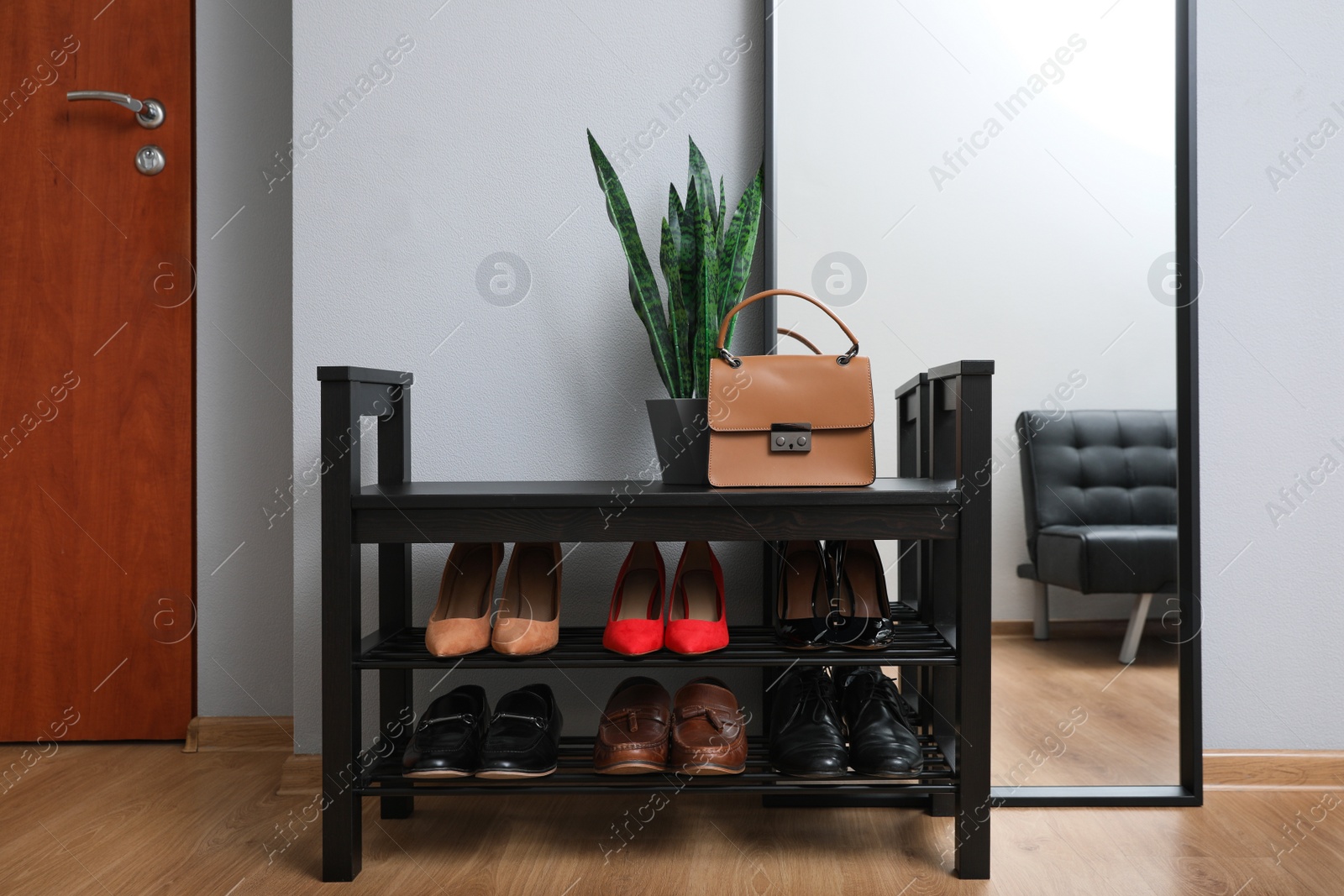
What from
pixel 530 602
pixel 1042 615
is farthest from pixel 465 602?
pixel 1042 615

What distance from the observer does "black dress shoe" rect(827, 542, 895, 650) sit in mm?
1262

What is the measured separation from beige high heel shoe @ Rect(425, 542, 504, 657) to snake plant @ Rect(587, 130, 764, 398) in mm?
423

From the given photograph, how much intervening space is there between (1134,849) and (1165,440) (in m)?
0.71

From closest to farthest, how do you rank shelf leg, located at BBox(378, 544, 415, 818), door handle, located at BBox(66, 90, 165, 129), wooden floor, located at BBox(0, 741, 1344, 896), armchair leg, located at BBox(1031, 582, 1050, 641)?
wooden floor, located at BBox(0, 741, 1344, 896) < shelf leg, located at BBox(378, 544, 415, 818) < armchair leg, located at BBox(1031, 582, 1050, 641) < door handle, located at BBox(66, 90, 165, 129)

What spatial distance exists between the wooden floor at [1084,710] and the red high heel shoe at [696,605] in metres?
0.56

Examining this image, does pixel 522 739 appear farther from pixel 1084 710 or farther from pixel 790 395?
pixel 1084 710

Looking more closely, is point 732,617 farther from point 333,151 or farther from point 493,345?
point 333,151

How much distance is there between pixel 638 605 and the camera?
1366 millimetres

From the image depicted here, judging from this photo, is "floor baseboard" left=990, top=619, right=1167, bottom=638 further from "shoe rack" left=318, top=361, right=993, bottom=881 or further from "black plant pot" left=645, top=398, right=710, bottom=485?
"black plant pot" left=645, top=398, right=710, bottom=485

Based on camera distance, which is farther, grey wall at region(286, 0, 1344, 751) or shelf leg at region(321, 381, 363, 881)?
grey wall at region(286, 0, 1344, 751)

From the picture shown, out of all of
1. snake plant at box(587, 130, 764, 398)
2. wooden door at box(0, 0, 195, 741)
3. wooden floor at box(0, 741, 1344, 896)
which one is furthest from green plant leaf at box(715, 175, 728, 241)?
wooden door at box(0, 0, 195, 741)

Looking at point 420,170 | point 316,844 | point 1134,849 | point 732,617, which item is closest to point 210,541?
point 316,844

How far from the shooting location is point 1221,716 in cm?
158

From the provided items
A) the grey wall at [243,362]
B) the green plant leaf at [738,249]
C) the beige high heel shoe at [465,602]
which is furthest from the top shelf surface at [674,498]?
the grey wall at [243,362]
